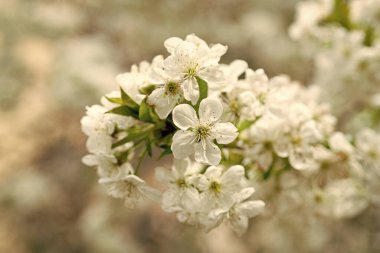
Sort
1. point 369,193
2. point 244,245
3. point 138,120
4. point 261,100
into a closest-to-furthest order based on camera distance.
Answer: point 138,120, point 261,100, point 369,193, point 244,245

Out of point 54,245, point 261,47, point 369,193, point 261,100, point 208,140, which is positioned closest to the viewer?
point 208,140

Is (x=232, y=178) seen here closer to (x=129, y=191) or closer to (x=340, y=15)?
(x=129, y=191)

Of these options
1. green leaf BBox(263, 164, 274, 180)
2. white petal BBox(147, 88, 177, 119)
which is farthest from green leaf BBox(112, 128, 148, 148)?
green leaf BBox(263, 164, 274, 180)

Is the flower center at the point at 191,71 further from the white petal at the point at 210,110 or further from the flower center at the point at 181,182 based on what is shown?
the flower center at the point at 181,182

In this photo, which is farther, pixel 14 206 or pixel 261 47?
pixel 261 47

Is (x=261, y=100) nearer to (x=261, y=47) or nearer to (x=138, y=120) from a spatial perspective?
(x=138, y=120)

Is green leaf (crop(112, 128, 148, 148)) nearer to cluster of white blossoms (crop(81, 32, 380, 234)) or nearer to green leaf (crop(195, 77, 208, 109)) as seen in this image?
cluster of white blossoms (crop(81, 32, 380, 234))

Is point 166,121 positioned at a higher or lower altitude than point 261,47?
higher

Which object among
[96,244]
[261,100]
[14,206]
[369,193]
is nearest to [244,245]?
[96,244]
